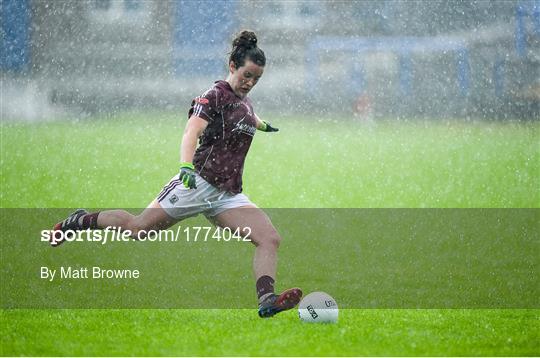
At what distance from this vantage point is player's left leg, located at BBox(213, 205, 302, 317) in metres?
5.67

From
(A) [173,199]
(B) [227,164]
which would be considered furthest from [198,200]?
(B) [227,164]

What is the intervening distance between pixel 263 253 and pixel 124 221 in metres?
0.99

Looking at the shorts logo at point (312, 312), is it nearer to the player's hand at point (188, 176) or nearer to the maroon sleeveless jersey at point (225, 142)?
the maroon sleeveless jersey at point (225, 142)

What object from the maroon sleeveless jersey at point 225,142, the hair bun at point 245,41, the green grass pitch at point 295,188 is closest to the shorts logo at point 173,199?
the maroon sleeveless jersey at point 225,142

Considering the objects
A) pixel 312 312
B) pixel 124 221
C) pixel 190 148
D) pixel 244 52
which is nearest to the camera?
pixel 190 148

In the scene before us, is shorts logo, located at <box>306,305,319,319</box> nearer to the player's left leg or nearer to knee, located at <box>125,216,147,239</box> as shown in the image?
the player's left leg

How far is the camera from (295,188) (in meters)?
15.1

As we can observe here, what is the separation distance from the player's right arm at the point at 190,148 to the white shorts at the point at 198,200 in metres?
0.32

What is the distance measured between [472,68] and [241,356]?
16.6 meters

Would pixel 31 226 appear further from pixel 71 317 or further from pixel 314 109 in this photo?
pixel 314 109

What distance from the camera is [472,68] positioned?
68.4ft

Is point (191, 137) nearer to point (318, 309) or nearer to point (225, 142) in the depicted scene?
point (225, 142)

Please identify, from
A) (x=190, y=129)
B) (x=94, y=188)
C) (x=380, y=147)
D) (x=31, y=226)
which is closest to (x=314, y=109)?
(x=380, y=147)

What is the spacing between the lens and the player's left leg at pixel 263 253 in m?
5.67
